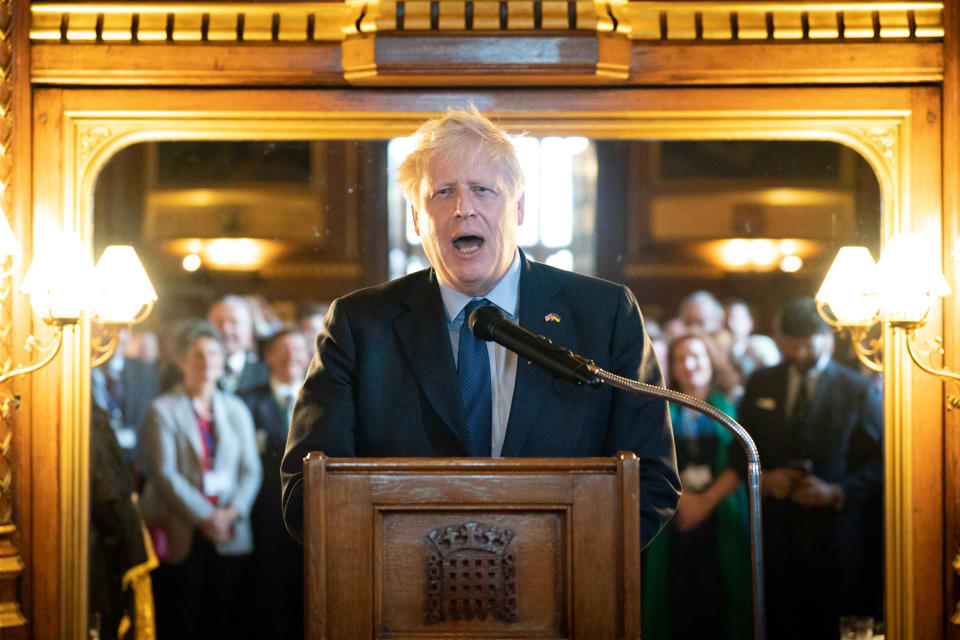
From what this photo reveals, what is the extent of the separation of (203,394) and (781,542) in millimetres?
2043

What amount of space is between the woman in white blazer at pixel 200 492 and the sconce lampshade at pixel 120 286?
7.3 inches

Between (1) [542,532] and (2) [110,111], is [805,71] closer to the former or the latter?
(2) [110,111]

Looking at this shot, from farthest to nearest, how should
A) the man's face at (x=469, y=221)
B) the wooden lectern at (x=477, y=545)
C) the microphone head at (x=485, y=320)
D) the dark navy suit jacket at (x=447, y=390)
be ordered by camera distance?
the man's face at (x=469, y=221) → the dark navy suit jacket at (x=447, y=390) → the microphone head at (x=485, y=320) → the wooden lectern at (x=477, y=545)

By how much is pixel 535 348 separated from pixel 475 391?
1.52ft

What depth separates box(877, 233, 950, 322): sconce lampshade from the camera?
10.7 feet

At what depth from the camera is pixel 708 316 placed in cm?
368

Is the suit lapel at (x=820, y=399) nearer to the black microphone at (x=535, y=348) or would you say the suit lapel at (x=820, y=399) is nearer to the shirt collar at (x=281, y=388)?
the shirt collar at (x=281, y=388)

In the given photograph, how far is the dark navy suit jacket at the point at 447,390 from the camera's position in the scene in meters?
1.97

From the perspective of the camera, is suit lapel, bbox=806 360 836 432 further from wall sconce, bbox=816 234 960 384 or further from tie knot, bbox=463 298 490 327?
tie knot, bbox=463 298 490 327

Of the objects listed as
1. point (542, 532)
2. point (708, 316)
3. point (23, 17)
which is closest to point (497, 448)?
point (542, 532)

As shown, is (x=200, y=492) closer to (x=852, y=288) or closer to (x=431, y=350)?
(x=431, y=350)

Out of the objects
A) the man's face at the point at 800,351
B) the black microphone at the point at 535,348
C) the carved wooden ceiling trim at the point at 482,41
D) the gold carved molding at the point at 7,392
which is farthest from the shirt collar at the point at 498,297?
the gold carved molding at the point at 7,392

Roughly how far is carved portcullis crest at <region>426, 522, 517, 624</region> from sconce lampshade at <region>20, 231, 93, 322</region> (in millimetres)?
2176

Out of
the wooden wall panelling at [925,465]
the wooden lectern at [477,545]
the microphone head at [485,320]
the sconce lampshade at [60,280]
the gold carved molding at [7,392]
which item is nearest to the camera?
the wooden lectern at [477,545]
